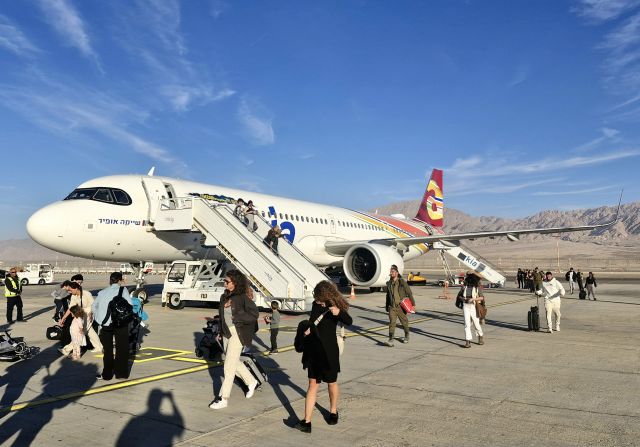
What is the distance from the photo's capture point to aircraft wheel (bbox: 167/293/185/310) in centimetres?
1767

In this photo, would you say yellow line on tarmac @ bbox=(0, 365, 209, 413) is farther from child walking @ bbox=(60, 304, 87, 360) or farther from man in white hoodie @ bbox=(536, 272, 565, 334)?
man in white hoodie @ bbox=(536, 272, 565, 334)

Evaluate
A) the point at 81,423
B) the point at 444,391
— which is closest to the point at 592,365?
the point at 444,391

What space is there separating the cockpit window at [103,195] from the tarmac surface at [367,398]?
6.58 metres

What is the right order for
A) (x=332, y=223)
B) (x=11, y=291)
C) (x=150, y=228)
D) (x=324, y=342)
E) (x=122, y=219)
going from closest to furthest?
(x=324, y=342)
(x=11, y=291)
(x=122, y=219)
(x=150, y=228)
(x=332, y=223)

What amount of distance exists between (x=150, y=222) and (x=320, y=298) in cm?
1266

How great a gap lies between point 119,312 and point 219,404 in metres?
2.57

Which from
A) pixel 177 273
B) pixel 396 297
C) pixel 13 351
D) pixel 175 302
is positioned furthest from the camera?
pixel 177 273

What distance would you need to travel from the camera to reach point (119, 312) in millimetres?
7605

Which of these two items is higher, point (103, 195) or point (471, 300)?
point (103, 195)

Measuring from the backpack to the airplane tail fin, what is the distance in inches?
1311

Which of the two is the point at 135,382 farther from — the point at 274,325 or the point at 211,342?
the point at 274,325

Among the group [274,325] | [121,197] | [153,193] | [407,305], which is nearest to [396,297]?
[407,305]

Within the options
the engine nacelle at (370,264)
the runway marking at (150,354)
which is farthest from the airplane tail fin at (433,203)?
the runway marking at (150,354)

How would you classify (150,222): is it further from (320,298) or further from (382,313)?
(320,298)
